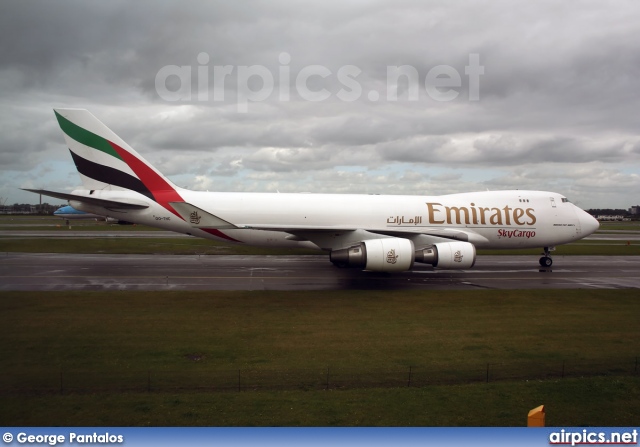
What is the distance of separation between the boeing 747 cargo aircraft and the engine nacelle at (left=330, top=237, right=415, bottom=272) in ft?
4.09

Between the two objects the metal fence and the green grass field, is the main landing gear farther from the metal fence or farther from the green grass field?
the metal fence

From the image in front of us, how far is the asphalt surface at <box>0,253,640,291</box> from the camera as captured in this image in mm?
21703

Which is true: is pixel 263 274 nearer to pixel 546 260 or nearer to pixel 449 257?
pixel 449 257

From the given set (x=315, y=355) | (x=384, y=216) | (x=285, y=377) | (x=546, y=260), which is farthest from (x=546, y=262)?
(x=285, y=377)

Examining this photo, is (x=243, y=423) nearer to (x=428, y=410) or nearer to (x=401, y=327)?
(x=428, y=410)

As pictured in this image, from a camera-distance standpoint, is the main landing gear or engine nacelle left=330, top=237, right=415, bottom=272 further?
the main landing gear

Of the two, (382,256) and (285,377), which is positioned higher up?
(382,256)

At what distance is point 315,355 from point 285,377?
1.69m

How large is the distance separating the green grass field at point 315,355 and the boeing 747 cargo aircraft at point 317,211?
239 inches

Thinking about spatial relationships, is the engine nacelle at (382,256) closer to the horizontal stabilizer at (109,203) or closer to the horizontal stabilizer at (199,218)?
the horizontal stabilizer at (199,218)

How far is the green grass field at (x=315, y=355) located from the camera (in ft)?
27.6

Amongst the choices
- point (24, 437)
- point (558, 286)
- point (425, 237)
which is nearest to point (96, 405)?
point (24, 437)

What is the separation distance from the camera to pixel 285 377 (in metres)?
10.2

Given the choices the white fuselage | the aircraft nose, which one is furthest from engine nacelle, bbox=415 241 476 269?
the aircraft nose
